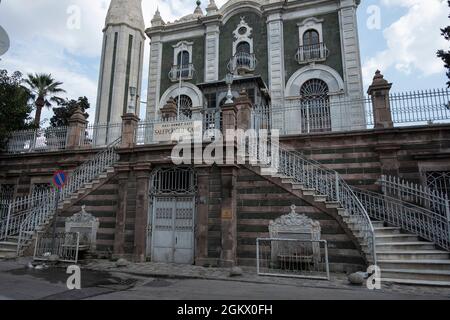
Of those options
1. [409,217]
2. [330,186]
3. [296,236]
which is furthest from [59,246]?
[409,217]

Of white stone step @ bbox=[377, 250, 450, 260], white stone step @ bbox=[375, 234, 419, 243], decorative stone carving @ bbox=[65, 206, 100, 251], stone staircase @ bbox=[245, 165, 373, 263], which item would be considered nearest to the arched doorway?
decorative stone carving @ bbox=[65, 206, 100, 251]

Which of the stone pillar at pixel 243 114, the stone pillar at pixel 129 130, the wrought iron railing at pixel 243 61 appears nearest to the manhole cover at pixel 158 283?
the stone pillar at pixel 129 130

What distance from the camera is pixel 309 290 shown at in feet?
22.3

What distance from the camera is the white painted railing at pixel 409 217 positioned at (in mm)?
8672

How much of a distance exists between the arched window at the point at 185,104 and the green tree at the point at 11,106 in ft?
28.5

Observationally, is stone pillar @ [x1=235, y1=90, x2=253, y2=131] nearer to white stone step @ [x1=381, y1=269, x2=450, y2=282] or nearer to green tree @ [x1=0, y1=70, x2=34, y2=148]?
white stone step @ [x1=381, y1=269, x2=450, y2=282]

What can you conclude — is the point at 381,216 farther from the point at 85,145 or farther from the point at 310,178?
the point at 85,145

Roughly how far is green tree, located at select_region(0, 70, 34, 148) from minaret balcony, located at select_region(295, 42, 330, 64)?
15744 millimetres

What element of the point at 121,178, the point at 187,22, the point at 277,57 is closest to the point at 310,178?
the point at 121,178

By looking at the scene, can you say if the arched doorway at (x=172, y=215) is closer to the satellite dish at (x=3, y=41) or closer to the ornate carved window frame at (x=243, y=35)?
the satellite dish at (x=3, y=41)

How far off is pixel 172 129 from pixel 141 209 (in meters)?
3.11

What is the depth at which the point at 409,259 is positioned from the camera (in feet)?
26.7

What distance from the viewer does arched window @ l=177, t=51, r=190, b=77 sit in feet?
67.5

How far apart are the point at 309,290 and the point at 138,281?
422 centimetres
